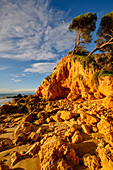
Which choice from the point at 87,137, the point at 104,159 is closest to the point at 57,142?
the point at 104,159

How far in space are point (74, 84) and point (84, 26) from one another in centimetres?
1206

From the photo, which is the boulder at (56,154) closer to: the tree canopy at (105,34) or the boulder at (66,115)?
the boulder at (66,115)

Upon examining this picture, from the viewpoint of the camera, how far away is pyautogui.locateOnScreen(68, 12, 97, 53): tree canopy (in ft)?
47.0

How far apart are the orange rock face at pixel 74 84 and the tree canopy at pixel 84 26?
590cm

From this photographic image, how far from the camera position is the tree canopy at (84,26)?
1433 cm

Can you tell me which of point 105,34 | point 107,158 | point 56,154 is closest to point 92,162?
point 107,158

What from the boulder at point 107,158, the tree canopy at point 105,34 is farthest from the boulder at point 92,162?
the tree canopy at point 105,34

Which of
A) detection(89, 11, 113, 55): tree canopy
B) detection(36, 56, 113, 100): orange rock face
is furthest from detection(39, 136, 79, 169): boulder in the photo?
detection(89, 11, 113, 55): tree canopy

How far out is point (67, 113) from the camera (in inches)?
227

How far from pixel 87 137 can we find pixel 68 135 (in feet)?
3.01

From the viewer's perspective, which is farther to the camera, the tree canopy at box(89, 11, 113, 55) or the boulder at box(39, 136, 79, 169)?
the tree canopy at box(89, 11, 113, 55)

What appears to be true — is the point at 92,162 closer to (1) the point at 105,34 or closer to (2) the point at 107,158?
(2) the point at 107,158

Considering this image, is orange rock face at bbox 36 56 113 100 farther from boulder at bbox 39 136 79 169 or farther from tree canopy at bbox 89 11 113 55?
boulder at bbox 39 136 79 169

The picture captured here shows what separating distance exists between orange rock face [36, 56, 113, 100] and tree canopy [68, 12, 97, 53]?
590 centimetres
